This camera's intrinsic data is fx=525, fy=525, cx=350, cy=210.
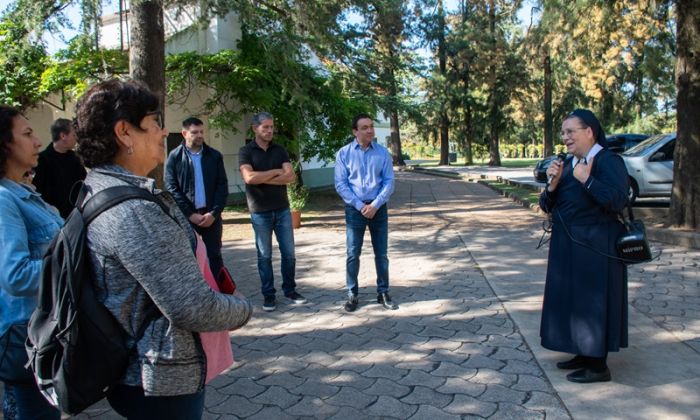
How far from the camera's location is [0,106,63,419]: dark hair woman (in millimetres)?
2090

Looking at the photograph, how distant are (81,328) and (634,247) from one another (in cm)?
342

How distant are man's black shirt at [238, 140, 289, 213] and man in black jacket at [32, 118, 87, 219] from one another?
177 cm

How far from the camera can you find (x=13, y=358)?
7.02ft

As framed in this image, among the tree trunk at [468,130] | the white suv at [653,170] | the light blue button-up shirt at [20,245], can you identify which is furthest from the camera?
the tree trunk at [468,130]

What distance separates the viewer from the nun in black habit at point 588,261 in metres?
3.62

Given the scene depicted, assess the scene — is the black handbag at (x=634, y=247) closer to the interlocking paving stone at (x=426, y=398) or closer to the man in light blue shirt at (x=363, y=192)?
the interlocking paving stone at (x=426, y=398)

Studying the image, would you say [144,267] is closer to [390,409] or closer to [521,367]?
[390,409]

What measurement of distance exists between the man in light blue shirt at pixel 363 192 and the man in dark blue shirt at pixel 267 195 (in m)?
0.62

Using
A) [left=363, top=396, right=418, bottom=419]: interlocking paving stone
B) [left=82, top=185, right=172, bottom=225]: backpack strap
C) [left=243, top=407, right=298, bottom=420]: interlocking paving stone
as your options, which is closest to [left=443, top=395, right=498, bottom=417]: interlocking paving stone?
[left=363, top=396, right=418, bottom=419]: interlocking paving stone

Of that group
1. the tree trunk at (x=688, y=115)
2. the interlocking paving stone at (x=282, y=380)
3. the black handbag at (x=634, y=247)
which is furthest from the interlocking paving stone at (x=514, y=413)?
the tree trunk at (x=688, y=115)

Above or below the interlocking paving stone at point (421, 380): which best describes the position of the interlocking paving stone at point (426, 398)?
below

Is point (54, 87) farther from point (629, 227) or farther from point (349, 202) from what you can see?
point (629, 227)

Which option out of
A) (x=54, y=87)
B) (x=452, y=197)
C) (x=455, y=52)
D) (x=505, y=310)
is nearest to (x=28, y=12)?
(x=54, y=87)

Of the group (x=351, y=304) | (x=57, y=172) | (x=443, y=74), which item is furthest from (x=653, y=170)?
(x=443, y=74)
